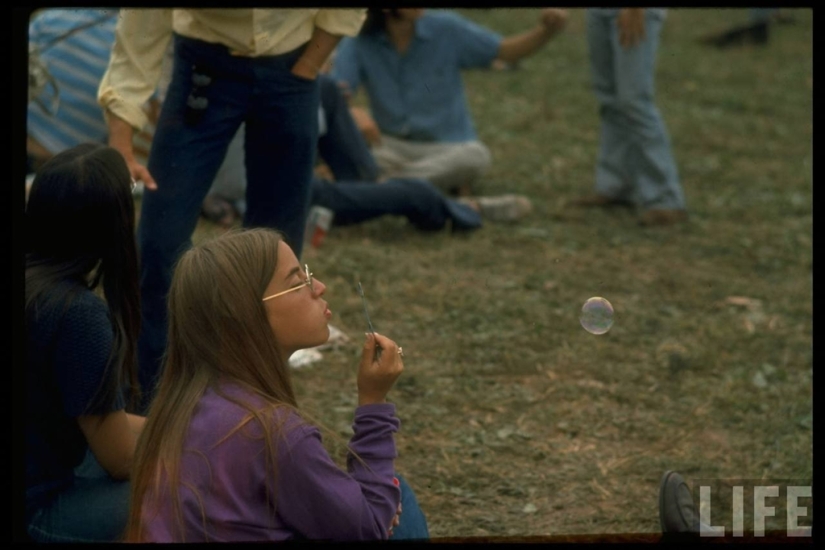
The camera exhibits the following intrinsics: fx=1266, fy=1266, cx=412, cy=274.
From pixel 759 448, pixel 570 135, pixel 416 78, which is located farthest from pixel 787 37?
pixel 759 448

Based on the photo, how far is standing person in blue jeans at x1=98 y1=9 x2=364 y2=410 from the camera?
3342 mm

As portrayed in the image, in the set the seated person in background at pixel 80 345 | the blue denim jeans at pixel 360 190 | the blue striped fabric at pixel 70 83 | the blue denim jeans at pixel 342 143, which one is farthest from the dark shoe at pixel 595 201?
the seated person in background at pixel 80 345

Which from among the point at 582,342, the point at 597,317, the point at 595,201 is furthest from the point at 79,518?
the point at 595,201

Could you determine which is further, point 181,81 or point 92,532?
point 181,81

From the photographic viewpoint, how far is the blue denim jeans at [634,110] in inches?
233

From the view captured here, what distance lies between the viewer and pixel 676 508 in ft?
9.76

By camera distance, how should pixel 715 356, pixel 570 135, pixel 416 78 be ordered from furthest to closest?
1. pixel 570 135
2. pixel 416 78
3. pixel 715 356

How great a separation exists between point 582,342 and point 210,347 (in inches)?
97.1

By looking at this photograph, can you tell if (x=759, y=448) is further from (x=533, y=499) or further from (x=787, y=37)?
(x=787, y=37)

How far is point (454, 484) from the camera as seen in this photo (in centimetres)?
342

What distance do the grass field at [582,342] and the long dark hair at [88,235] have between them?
1023 mm

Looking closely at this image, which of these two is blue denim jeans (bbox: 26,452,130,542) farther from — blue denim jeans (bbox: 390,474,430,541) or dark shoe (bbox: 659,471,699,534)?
dark shoe (bbox: 659,471,699,534)

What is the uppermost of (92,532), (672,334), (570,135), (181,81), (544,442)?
(181,81)

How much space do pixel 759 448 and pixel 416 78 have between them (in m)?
3.19
